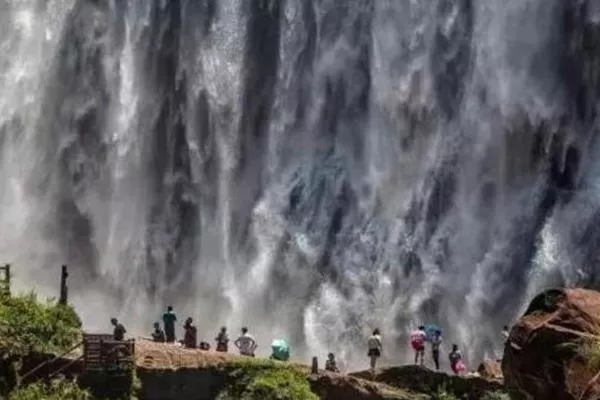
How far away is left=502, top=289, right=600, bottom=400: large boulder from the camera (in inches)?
419

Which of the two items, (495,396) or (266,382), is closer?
(495,396)

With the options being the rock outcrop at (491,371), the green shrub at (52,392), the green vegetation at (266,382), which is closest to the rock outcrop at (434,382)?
the rock outcrop at (491,371)

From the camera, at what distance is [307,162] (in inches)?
1626

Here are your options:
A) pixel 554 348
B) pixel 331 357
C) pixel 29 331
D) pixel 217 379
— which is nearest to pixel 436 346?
pixel 331 357

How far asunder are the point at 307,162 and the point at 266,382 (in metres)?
18.2

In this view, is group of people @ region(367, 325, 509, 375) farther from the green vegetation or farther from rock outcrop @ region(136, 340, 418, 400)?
the green vegetation

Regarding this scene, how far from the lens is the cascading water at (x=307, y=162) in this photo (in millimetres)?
36719

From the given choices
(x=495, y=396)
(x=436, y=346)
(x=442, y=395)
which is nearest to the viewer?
(x=495, y=396)

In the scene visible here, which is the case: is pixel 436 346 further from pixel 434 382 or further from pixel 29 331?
pixel 29 331

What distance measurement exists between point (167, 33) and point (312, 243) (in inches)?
490

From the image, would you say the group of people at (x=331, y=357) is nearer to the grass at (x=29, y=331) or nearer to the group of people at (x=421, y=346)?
the group of people at (x=421, y=346)

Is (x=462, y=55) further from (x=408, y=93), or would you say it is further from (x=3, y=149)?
(x=3, y=149)

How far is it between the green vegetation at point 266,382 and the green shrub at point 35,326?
155 inches

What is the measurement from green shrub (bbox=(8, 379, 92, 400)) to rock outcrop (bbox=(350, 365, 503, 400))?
6441 mm
